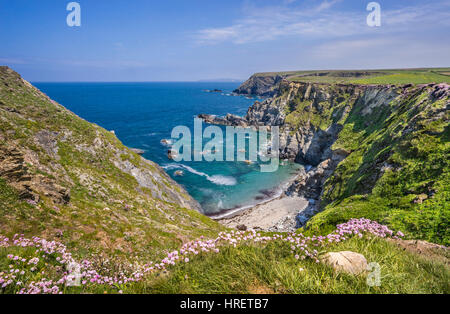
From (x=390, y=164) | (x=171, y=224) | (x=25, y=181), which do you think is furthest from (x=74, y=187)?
(x=390, y=164)

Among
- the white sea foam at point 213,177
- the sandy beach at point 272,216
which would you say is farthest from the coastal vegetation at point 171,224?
the white sea foam at point 213,177

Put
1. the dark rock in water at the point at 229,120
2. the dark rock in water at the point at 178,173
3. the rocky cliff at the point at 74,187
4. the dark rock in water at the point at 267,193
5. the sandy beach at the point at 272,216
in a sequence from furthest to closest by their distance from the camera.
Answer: the dark rock in water at the point at 229,120 → the dark rock in water at the point at 178,173 → the dark rock in water at the point at 267,193 → the sandy beach at the point at 272,216 → the rocky cliff at the point at 74,187

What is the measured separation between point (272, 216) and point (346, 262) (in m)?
32.8

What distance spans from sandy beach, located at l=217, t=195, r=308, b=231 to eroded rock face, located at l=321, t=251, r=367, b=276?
27.6m

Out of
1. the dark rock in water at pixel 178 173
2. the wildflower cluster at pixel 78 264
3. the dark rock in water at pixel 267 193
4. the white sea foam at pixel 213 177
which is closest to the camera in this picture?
the wildflower cluster at pixel 78 264

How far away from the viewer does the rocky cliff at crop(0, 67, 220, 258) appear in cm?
1045

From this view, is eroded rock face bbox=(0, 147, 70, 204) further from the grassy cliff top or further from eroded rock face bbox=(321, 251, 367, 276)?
the grassy cliff top

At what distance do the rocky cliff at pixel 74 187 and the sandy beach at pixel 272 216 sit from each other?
11.8m

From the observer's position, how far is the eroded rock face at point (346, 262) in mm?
6160

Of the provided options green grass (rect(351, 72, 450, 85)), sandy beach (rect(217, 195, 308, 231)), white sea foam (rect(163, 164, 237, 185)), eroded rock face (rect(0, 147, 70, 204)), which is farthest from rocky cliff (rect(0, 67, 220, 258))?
green grass (rect(351, 72, 450, 85))

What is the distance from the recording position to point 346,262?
6.41 m

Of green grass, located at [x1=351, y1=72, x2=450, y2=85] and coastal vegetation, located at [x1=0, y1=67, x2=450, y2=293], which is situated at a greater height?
green grass, located at [x1=351, y1=72, x2=450, y2=85]

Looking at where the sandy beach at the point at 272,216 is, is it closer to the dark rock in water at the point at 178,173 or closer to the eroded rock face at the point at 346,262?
the dark rock in water at the point at 178,173
